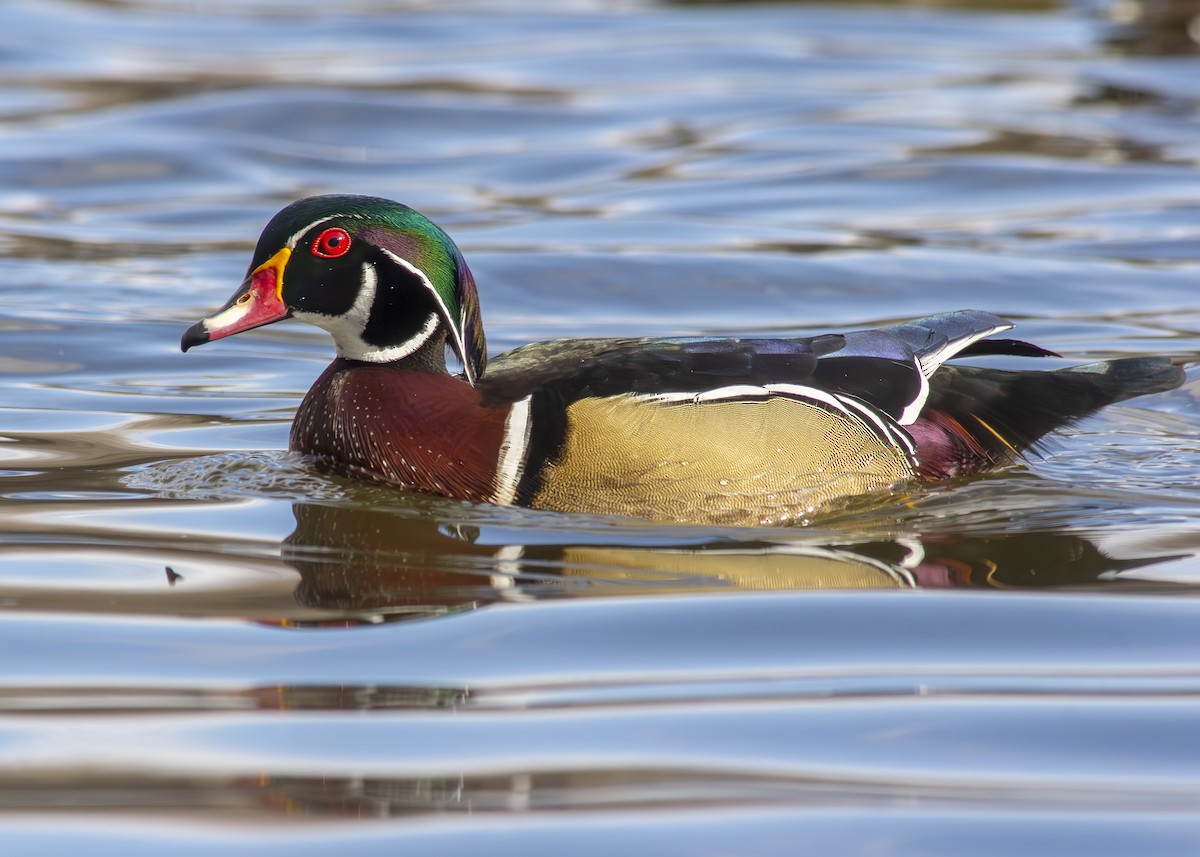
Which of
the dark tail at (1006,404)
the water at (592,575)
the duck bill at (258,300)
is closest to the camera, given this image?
the water at (592,575)

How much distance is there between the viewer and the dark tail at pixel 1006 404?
584 centimetres

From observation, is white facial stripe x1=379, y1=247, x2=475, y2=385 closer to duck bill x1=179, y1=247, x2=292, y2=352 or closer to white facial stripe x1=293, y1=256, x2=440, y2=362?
white facial stripe x1=293, y1=256, x2=440, y2=362

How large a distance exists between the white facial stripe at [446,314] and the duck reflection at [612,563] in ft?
1.60

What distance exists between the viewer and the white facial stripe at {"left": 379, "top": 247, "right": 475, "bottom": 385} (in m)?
5.48

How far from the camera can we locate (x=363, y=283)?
5512 millimetres

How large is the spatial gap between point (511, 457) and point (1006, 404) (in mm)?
1727

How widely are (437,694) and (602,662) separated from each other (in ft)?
1.42

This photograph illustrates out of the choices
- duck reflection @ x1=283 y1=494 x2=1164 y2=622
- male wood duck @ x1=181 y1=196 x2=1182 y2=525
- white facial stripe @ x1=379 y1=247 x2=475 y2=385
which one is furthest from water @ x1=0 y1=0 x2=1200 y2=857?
white facial stripe @ x1=379 y1=247 x2=475 y2=385

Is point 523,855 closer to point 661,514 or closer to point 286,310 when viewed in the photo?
point 661,514

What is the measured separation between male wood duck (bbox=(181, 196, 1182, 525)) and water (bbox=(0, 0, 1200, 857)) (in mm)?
130

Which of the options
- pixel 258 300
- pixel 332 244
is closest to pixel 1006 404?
pixel 332 244

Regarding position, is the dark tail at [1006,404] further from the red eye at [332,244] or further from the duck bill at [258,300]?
the duck bill at [258,300]

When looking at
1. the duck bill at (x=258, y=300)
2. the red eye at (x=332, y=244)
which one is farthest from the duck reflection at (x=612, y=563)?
the red eye at (x=332, y=244)

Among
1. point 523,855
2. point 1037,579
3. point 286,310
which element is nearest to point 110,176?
point 286,310
